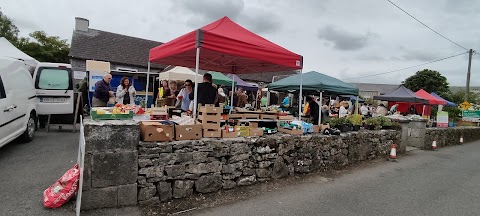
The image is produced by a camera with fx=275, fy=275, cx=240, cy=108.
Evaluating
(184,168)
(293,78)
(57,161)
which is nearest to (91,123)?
(184,168)

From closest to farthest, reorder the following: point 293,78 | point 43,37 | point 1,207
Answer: point 1,207
point 293,78
point 43,37

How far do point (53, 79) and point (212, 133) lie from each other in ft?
20.2

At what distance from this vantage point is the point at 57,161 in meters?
5.31

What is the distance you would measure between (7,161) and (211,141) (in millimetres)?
3906

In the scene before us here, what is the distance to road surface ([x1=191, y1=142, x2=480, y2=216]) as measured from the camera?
414 centimetres

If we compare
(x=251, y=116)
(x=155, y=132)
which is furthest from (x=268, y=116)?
(x=155, y=132)

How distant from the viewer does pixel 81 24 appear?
22.8 metres

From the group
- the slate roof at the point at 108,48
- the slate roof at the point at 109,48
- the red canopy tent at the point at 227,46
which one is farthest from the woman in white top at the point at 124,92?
the slate roof at the point at 108,48

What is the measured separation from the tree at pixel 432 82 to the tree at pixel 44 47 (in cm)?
4591

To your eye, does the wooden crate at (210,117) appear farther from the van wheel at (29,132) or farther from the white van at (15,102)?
the van wheel at (29,132)

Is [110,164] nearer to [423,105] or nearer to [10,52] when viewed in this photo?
[10,52]

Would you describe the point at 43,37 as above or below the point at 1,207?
above

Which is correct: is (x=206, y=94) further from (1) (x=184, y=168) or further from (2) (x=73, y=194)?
(2) (x=73, y=194)

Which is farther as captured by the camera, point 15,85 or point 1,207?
point 15,85
